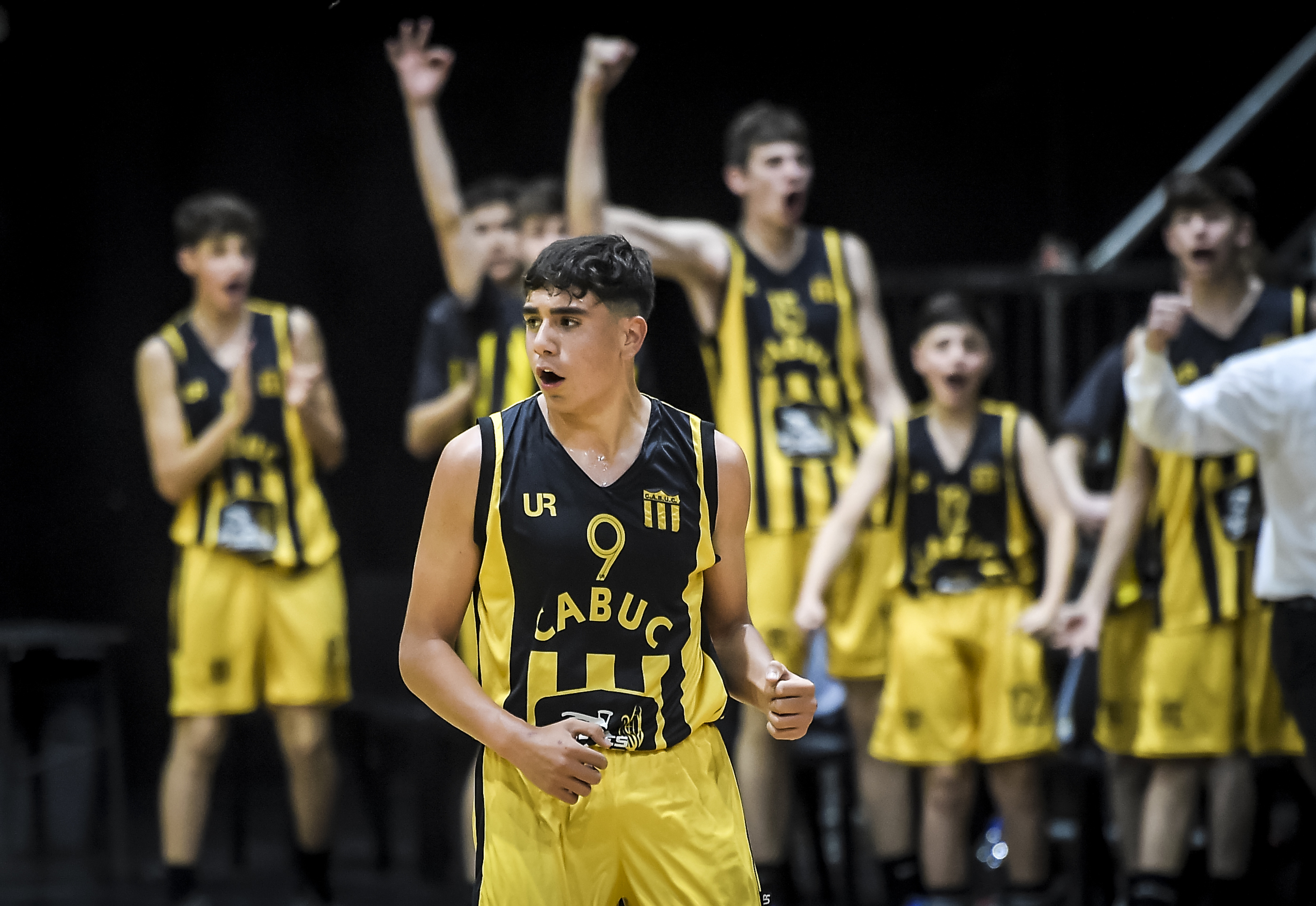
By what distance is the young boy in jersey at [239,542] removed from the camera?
4582mm

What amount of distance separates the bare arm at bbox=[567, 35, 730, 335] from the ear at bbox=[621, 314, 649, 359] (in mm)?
1606

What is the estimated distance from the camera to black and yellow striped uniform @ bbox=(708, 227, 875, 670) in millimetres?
4414

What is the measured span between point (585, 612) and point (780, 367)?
2.28m

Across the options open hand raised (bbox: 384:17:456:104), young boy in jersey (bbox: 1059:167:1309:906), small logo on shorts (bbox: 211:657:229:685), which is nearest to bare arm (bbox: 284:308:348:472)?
small logo on shorts (bbox: 211:657:229:685)

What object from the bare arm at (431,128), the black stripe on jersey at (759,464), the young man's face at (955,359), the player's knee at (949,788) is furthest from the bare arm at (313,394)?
the player's knee at (949,788)

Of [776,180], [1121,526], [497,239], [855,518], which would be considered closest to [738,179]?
[776,180]

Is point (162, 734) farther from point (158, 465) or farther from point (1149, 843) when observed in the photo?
point (1149, 843)

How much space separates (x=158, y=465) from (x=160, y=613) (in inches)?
67.2

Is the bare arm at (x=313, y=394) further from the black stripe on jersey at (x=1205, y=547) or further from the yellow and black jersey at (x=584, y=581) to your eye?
the black stripe on jersey at (x=1205, y=547)

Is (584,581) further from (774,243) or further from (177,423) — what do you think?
(177,423)

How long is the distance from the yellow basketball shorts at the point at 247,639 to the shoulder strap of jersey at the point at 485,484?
2.44m

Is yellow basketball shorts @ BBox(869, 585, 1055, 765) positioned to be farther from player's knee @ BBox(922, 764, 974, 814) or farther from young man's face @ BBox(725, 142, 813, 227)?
young man's face @ BBox(725, 142, 813, 227)

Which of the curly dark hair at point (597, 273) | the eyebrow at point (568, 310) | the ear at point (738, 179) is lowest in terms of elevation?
the eyebrow at point (568, 310)

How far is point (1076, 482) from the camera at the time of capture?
4.55 m
